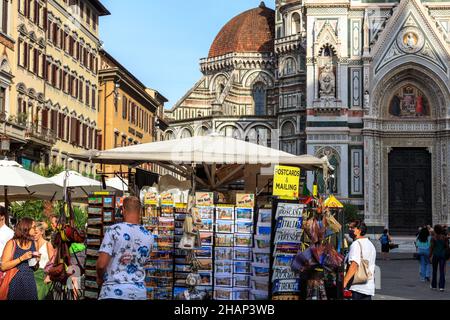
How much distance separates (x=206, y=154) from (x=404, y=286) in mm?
12088

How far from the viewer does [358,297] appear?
10.9 m

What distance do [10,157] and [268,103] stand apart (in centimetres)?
3997

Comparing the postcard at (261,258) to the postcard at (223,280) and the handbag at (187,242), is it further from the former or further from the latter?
the handbag at (187,242)

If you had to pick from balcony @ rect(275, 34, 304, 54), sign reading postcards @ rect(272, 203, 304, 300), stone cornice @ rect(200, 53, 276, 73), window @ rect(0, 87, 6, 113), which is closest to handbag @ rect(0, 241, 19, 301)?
sign reading postcards @ rect(272, 203, 304, 300)

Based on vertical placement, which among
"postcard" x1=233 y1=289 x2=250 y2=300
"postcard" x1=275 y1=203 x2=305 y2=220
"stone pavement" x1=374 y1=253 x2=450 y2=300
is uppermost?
"postcard" x1=275 y1=203 x2=305 y2=220

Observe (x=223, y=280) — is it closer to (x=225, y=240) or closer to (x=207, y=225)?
(x=225, y=240)

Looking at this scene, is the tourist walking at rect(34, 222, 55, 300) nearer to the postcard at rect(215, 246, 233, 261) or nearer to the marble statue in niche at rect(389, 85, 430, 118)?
the postcard at rect(215, 246, 233, 261)

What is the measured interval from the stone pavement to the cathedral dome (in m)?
46.8

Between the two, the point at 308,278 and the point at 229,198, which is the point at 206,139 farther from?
the point at 308,278

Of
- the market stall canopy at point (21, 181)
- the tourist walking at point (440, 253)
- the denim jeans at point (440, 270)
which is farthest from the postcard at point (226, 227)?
the denim jeans at point (440, 270)

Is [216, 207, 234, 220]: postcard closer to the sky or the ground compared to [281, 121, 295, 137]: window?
closer to the ground

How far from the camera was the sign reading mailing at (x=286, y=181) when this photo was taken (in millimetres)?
11086

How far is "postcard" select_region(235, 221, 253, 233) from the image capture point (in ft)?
38.1

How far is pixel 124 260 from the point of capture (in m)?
7.86
